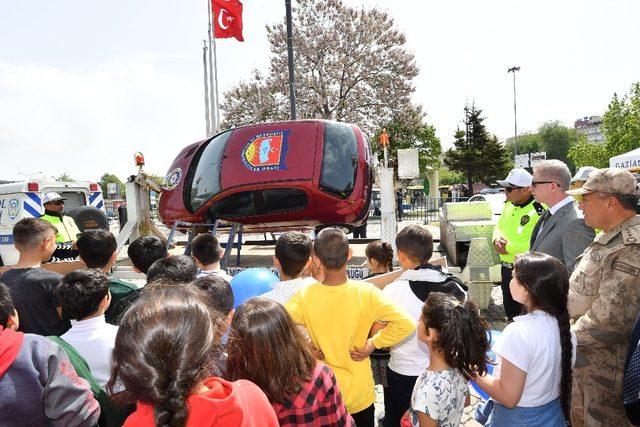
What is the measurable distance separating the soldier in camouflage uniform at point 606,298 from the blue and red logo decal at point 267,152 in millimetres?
4114

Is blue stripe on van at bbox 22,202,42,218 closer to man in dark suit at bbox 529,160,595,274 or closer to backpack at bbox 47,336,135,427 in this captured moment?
backpack at bbox 47,336,135,427

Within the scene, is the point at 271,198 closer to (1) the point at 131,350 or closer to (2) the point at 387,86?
(1) the point at 131,350

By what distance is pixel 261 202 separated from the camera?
20.4ft

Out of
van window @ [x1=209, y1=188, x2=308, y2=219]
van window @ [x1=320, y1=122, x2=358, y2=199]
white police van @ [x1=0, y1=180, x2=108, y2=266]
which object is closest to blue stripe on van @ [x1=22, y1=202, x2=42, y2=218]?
white police van @ [x1=0, y1=180, x2=108, y2=266]

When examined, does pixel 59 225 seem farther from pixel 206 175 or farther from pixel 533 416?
pixel 533 416

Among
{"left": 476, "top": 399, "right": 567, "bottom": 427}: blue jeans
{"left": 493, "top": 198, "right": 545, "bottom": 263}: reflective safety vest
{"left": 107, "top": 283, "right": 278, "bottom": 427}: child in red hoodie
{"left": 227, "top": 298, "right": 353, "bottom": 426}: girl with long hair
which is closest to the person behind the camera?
{"left": 107, "top": 283, "right": 278, "bottom": 427}: child in red hoodie

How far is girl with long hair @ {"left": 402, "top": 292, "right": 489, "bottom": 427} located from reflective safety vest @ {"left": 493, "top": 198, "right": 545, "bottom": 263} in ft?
9.62

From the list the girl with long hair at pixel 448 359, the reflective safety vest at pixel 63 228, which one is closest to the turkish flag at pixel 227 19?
the reflective safety vest at pixel 63 228

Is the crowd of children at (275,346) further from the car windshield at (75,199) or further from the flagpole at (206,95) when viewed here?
the flagpole at (206,95)

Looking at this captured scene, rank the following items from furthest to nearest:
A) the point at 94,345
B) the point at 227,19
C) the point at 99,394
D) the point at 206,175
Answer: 1. the point at 227,19
2. the point at 206,175
3. the point at 94,345
4. the point at 99,394

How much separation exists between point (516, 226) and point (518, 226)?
2 centimetres

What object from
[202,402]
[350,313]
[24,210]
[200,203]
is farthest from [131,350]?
[24,210]

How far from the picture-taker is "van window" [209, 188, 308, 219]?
20.1 feet

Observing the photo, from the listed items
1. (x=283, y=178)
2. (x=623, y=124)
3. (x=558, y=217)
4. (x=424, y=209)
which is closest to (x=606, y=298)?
(x=558, y=217)
